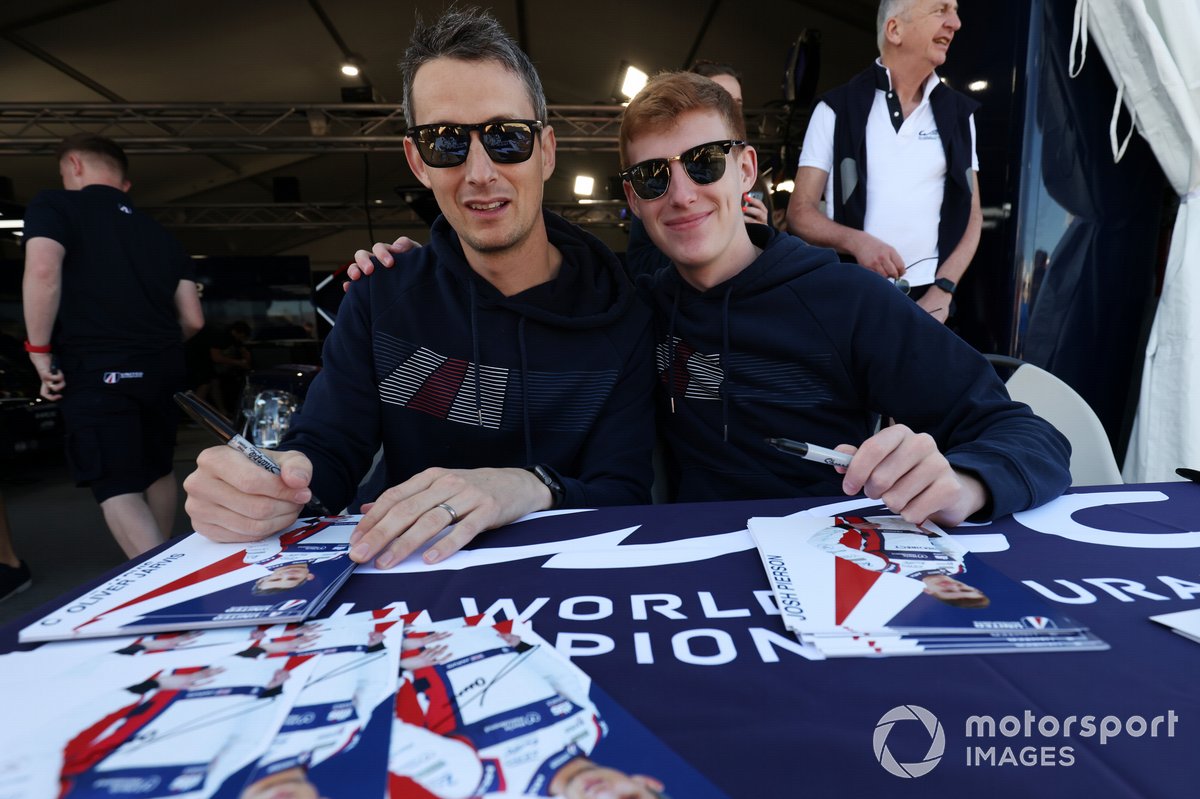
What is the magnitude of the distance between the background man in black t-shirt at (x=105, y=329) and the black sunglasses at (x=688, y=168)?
2476 millimetres

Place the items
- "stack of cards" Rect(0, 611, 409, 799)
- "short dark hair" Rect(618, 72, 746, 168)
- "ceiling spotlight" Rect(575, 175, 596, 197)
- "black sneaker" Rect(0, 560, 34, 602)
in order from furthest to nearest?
"ceiling spotlight" Rect(575, 175, 596, 197) → "black sneaker" Rect(0, 560, 34, 602) → "short dark hair" Rect(618, 72, 746, 168) → "stack of cards" Rect(0, 611, 409, 799)

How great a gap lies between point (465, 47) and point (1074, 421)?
1.50m

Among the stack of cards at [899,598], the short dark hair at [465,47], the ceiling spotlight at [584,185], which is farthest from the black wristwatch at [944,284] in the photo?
the ceiling spotlight at [584,185]

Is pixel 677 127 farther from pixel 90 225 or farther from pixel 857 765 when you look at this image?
pixel 90 225

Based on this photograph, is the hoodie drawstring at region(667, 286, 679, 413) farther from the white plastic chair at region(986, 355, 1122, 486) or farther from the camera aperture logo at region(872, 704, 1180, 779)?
the camera aperture logo at region(872, 704, 1180, 779)

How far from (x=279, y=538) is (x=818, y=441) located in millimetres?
1034

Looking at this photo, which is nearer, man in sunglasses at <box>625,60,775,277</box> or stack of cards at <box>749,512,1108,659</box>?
stack of cards at <box>749,512,1108,659</box>

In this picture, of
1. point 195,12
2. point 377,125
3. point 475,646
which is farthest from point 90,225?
point 377,125

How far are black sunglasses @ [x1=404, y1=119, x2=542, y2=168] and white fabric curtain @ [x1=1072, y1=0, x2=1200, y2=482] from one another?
7.33 feet

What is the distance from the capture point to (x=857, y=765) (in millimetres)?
413

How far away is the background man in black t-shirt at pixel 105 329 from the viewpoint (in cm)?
256

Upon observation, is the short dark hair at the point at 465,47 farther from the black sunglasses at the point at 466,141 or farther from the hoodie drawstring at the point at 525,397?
the hoodie drawstring at the point at 525,397

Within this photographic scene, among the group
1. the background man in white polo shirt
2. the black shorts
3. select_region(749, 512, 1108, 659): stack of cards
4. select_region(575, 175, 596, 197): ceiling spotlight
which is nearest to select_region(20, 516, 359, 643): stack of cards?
select_region(749, 512, 1108, 659): stack of cards

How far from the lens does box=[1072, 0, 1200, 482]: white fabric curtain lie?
7.24 feet
